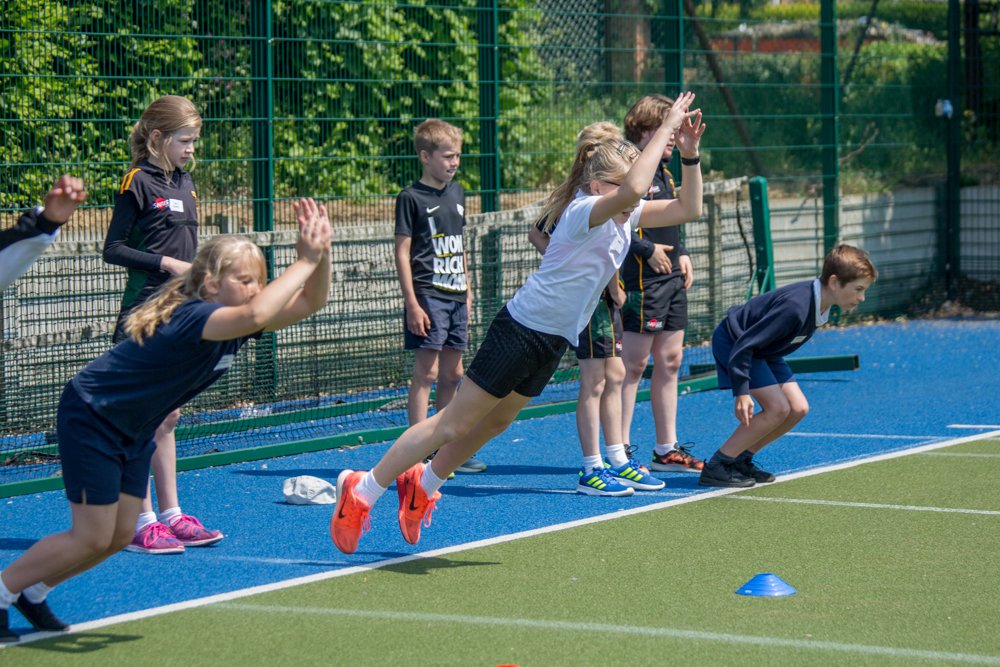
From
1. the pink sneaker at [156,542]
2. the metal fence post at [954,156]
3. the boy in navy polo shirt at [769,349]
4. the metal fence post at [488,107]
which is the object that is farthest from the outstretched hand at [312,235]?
the metal fence post at [954,156]

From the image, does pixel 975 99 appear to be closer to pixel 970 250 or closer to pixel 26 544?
pixel 970 250

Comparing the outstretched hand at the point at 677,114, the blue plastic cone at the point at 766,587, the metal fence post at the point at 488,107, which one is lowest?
the blue plastic cone at the point at 766,587

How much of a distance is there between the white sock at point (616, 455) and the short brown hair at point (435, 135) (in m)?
1.90

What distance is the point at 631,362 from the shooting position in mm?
6871

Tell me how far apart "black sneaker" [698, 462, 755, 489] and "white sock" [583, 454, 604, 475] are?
591 mm

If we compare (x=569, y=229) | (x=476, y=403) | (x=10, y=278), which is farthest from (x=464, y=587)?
(x=10, y=278)

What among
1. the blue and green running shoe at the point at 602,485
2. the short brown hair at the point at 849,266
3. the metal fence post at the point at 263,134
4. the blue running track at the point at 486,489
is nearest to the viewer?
the blue running track at the point at 486,489

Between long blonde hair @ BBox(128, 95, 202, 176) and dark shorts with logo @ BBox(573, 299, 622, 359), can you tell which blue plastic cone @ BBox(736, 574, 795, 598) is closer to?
dark shorts with logo @ BBox(573, 299, 622, 359)

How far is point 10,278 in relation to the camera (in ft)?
13.6

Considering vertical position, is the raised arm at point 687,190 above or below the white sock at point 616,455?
above

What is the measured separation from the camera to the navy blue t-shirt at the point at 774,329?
6156 millimetres

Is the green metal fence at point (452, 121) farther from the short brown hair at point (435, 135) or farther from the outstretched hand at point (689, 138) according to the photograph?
→ the outstretched hand at point (689, 138)

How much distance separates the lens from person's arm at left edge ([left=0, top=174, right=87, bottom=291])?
3.98 metres

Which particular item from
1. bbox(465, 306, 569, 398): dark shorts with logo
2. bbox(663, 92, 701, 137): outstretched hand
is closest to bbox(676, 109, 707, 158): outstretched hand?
bbox(663, 92, 701, 137): outstretched hand
